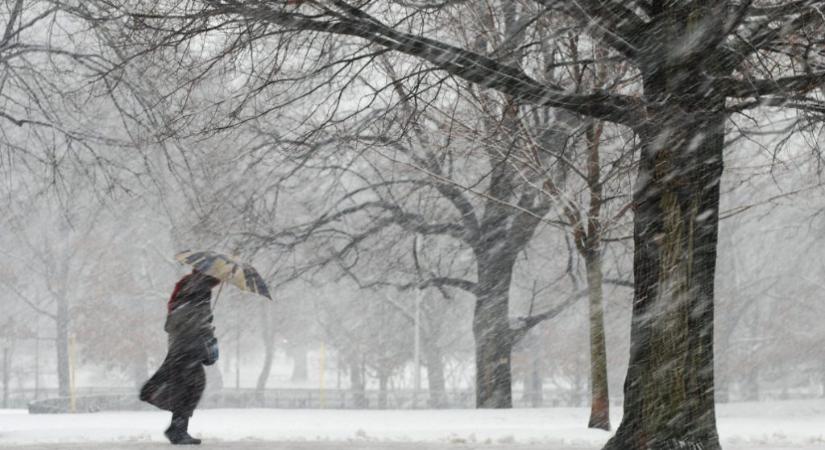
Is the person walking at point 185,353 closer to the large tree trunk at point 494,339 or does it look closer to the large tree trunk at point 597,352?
the large tree trunk at point 597,352

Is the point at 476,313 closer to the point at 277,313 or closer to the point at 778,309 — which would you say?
the point at 778,309

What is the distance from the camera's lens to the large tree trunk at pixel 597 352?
13391 millimetres

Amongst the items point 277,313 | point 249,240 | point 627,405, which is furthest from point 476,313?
point 277,313

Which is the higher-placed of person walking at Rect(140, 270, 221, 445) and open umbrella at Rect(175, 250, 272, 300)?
open umbrella at Rect(175, 250, 272, 300)

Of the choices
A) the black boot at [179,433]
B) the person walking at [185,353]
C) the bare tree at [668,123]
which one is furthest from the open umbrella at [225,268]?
the bare tree at [668,123]

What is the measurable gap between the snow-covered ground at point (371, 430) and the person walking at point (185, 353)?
0.44m

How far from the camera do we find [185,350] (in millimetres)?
9898

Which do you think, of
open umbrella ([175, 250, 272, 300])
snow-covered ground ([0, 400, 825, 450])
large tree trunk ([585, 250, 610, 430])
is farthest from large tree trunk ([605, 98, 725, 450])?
large tree trunk ([585, 250, 610, 430])

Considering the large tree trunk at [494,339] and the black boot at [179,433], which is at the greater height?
the large tree trunk at [494,339]

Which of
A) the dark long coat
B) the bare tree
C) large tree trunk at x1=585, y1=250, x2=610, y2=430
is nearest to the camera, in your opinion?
the bare tree

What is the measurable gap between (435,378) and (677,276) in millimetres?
35491

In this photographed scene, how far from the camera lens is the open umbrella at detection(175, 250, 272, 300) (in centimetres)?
984

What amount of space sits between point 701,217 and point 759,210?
2996 centimetres

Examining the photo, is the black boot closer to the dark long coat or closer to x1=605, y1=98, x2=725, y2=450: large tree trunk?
the dark long coat
